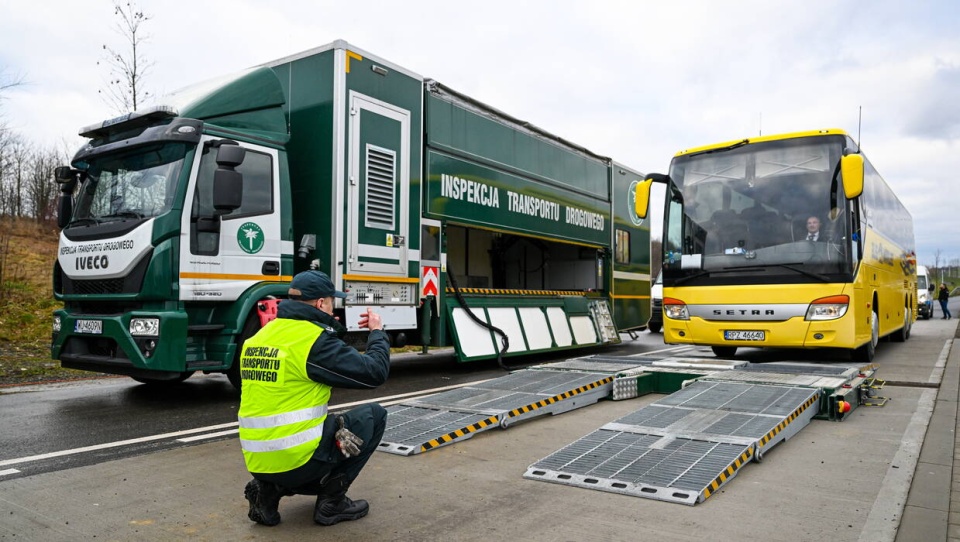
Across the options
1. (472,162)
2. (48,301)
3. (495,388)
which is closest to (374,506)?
(495,388)

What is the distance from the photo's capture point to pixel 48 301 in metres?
14.8

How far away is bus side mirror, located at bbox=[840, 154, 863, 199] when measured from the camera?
9141 mm

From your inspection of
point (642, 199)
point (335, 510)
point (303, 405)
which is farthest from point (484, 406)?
point (642, 199)

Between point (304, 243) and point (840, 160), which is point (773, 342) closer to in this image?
point (840, 160)

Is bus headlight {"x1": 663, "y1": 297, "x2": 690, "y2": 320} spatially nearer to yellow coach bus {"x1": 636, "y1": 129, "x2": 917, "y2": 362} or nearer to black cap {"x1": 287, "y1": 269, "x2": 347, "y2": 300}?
yellow coach bus {"x1": 636, "y1": 129, "x2": 917, "y2": 362}

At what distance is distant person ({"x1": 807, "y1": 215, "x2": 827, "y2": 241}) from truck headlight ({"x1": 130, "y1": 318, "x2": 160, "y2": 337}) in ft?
27.3

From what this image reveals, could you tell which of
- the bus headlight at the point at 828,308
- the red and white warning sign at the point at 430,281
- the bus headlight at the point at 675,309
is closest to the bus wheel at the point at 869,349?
the bus headlight at the point at 828,308

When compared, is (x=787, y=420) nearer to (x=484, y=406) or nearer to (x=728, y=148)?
(x=484, y=406)

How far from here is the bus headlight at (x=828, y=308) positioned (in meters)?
9.38

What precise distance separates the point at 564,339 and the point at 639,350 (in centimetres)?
285

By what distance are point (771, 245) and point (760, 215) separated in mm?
468

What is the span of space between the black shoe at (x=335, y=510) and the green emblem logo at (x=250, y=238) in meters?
4.17

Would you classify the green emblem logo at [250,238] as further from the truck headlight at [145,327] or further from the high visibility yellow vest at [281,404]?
the high visibility yellow vest at [281,404]

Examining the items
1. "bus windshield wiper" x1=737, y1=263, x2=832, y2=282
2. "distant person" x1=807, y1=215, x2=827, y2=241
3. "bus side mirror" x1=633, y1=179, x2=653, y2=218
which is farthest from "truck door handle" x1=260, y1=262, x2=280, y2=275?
"distant person" x1=807, y1=215, x2=827, y2=241
